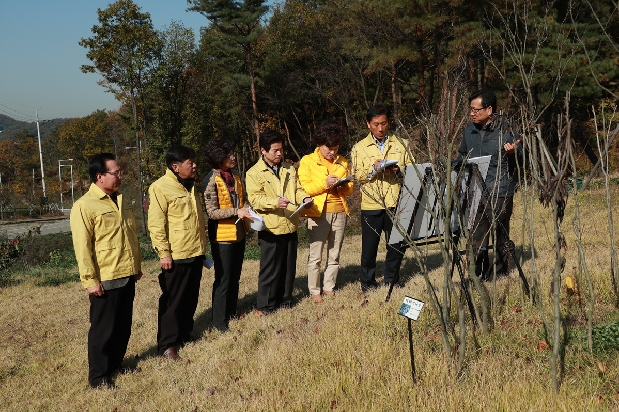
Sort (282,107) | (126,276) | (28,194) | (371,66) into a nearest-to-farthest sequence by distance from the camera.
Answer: (126,276) → (371,66) → (282,107) → (28,194)

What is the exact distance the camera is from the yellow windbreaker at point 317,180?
19.3 ft

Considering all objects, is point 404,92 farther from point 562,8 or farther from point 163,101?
point 163,101

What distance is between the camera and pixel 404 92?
1135 inches

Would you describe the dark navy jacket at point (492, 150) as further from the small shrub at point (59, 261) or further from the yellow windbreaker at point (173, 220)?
the small shrub at point (59, 261)

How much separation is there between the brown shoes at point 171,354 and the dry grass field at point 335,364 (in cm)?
9

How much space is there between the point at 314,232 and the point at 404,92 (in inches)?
952

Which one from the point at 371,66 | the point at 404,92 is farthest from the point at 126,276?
the point at 404,92

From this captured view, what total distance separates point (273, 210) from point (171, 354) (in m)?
1.79

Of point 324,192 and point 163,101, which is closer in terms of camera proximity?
point 324,192

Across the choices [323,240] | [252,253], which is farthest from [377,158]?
[252,253]

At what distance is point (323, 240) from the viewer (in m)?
6.10

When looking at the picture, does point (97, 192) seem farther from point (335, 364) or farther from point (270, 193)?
point (335, 364)

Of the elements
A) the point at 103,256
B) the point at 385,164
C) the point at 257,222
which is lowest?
the point at 103,256

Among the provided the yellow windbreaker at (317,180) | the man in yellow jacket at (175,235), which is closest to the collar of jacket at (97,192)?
the man in yellow jacket at (175,235)
